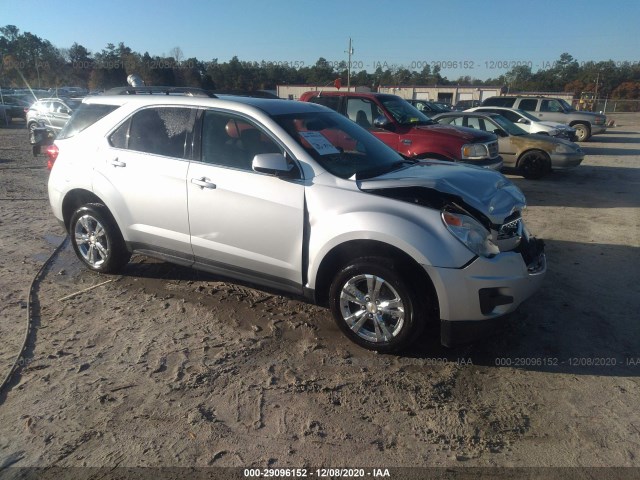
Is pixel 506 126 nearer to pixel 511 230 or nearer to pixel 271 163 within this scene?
pixel 511 230

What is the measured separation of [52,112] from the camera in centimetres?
1802

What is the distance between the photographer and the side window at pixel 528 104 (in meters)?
19.1

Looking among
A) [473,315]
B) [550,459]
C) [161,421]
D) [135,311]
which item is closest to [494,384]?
[473,315]

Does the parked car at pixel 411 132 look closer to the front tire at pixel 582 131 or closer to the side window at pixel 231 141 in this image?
the side window at pixel 231 141

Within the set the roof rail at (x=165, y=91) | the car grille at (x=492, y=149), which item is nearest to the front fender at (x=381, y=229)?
the roof rail at (x=165, y=91)

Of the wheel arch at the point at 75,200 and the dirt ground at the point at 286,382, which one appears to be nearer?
the dirt ground at the point at 286,382

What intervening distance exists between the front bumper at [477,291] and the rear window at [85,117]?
3.77 m

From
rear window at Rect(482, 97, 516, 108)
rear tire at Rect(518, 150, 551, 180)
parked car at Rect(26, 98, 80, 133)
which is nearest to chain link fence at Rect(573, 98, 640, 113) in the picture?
rear window at Rect(482, 97, 516, 108)

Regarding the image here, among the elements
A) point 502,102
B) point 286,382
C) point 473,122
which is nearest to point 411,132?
point 473,122

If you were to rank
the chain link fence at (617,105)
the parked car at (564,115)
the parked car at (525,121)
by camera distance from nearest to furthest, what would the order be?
the parked car at (525,121) < the parked car at (564,115) < the chain link fence at (617,105)

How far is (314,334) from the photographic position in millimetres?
4039

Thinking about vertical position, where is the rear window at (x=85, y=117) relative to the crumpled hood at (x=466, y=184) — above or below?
above

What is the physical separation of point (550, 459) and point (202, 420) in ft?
6.59

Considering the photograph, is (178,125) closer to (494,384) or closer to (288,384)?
(288,384)
